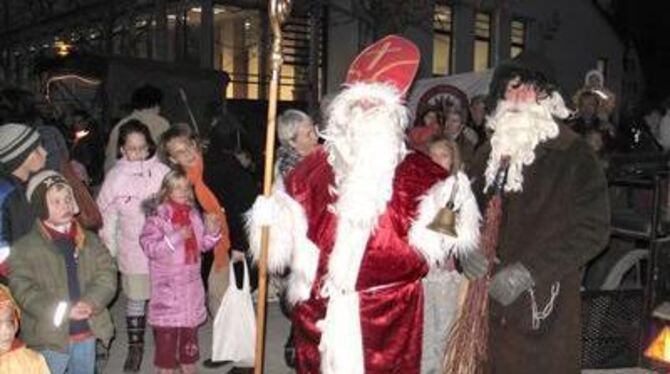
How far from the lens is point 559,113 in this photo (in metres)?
3.80

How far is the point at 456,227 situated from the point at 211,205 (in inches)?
104

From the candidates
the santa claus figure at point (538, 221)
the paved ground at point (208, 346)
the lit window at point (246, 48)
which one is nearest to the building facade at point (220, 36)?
the lit window at point (246, 48)

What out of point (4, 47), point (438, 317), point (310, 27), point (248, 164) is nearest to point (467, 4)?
point (310, 27)

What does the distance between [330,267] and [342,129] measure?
67cm

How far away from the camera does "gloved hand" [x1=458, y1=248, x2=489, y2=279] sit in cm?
377

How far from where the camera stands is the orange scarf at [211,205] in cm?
604

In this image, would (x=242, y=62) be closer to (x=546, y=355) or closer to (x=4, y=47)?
(x=4, y=47)

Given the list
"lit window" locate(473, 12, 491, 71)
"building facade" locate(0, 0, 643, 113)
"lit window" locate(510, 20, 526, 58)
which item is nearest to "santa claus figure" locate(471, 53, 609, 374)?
"building facade" locate(0, 0, 643, 113)

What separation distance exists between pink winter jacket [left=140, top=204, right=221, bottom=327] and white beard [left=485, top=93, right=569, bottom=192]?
250cm

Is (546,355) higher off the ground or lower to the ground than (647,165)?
lower

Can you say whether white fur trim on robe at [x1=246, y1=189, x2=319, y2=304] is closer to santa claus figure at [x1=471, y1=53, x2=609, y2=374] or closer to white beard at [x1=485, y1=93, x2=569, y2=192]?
santa claus figure at [x1=471, y1=53, x2=609, y2=374]

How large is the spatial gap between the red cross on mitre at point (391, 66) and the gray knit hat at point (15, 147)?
1998 millimetres

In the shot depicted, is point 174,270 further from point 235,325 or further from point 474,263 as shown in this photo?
point 474,263

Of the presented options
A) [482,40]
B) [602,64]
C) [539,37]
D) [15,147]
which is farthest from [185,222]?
[602,64]
